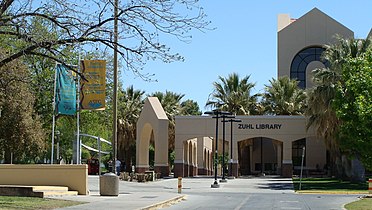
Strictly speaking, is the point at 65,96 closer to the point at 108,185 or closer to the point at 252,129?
the point at 108,185

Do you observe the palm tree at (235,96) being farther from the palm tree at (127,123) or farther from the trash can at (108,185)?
the trash can at (108,185)

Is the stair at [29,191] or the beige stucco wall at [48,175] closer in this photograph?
the stair at [29,191]

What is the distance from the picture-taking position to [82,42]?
18.7 m

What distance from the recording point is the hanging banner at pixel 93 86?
90.8 feet

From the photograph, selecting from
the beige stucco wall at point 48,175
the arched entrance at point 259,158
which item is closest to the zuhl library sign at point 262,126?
the arched entrance at point 259,158

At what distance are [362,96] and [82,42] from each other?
19.0m

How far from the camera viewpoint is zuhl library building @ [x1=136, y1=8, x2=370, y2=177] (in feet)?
192

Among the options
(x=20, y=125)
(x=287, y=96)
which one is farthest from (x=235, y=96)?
(x=20, y=125)

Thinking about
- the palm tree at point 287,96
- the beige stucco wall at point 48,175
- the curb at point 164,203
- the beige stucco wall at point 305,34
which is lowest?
the curb at point 164,203

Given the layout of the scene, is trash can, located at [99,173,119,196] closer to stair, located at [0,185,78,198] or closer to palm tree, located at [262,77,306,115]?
stair, located at [0,185,78,198]

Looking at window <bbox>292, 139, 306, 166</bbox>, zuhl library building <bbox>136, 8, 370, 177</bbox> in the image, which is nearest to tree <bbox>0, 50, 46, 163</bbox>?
zuhl library building <bbox>136, 8, 370, 177</bbox>

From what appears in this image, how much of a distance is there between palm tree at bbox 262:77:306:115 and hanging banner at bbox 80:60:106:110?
3504cm

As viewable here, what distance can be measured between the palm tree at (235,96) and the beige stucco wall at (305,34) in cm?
547

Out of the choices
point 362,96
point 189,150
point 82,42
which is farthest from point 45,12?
point 189,150
